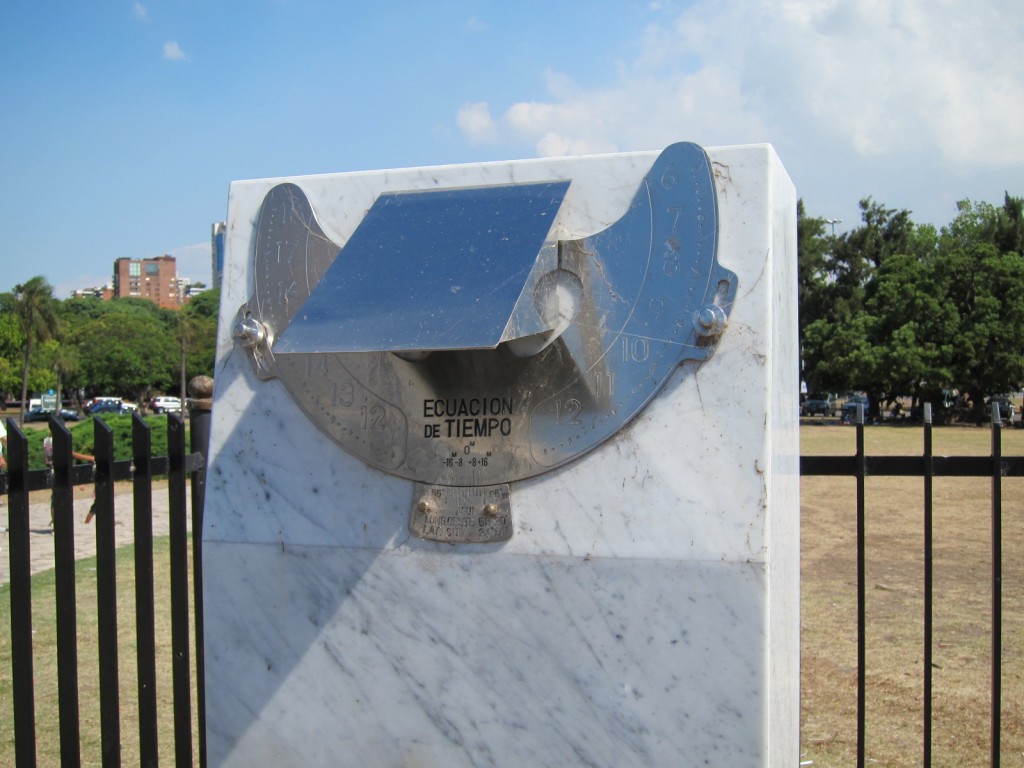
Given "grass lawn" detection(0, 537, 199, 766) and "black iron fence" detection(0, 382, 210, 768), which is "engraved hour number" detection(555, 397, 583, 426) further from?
"grass lawn" detection(0, 537, 199, 766)

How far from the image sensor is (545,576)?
2.47m

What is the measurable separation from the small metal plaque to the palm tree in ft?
151

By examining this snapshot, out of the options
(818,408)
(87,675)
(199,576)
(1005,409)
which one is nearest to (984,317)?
(1005,409)

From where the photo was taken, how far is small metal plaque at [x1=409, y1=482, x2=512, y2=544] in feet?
8.27

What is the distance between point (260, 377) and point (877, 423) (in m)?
41.9

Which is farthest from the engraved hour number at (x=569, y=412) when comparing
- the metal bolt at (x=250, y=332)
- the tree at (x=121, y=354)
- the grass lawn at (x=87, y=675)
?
the tree at (x=121, y=354)

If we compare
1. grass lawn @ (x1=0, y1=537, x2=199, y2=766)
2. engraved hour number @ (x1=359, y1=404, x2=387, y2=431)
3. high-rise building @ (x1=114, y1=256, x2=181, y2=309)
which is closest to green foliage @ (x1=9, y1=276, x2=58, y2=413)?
grass lawn @ (x1=0, y1=537, x2=199, y2=766)

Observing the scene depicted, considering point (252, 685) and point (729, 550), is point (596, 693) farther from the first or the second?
point (252, 685)

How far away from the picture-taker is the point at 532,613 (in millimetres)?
2482

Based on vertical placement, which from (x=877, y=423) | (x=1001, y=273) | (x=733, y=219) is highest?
(x=1001, y=273)

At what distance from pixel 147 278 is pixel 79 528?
6498 inches

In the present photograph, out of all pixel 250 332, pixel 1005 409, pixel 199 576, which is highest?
pixel 250 332

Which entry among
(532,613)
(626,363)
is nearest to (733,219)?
(626,363)

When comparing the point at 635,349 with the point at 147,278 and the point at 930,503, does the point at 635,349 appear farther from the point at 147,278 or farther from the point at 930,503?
the point at 147,278
